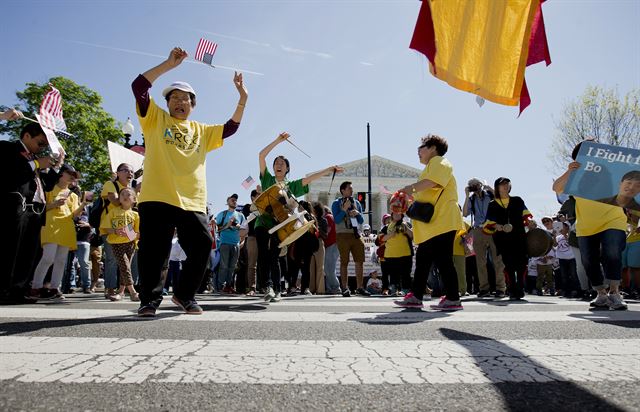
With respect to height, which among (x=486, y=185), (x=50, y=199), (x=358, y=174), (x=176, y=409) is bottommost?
(x=176, y=409)

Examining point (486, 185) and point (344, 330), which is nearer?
point (344, 330)

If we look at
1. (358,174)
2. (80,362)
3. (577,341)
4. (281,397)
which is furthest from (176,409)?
(358,174)

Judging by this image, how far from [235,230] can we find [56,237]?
11.4 feet

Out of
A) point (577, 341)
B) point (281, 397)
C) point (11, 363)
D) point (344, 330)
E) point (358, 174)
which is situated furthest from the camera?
point (358, 174)

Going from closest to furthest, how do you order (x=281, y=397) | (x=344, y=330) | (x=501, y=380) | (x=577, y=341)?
(x=281, y=397) → (x=501, y=380) → (x=577, y=341) → (x=344, y=330)

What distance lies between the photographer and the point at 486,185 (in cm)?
852

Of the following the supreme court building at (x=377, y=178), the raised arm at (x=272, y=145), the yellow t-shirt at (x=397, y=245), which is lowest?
the yellow t-shirt at (x=397, y=245)

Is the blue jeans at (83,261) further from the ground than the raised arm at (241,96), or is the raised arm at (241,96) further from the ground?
the raised arm at (241,96)

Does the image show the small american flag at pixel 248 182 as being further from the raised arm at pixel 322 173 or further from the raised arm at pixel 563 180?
the raised arm at pixel 563 180

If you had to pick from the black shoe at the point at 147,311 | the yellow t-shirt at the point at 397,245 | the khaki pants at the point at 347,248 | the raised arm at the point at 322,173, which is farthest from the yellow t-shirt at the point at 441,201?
the khaki pants at the point at 347,248

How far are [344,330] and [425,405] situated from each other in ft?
4.96

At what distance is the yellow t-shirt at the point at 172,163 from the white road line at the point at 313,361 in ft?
4.78

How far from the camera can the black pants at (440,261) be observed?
4.52 m

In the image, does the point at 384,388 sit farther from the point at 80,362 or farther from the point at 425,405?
the point at 80,362
